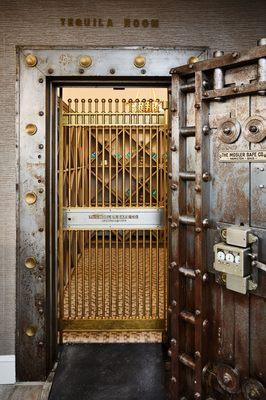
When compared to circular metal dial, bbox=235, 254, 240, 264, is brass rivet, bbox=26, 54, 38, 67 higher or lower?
higher

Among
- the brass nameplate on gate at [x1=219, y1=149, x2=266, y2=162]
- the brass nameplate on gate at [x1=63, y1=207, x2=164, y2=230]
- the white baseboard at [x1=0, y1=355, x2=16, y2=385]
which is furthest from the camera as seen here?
the brass nameplate on gate at [x1=63, y1=207, x2=164, y2=230]

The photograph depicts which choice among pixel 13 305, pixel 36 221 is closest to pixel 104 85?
pixel 36 221

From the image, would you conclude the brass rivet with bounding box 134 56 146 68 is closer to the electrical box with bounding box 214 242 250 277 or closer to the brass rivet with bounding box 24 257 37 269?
the electrical box with bounding box 214 242 250 277

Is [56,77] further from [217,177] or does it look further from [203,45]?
[217,177]

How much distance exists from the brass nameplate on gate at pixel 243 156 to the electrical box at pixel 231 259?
1.43 feet

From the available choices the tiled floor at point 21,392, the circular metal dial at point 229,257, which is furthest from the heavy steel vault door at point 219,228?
the tiled floor at point 21,392

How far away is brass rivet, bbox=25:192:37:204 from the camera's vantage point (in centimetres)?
228

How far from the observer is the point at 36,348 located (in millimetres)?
→ 2330

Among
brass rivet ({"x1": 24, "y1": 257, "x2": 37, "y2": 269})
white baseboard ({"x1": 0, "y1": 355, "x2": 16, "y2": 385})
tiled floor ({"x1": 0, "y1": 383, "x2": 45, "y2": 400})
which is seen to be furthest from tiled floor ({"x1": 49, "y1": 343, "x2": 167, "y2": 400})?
brass rivet ({"x1": 24, "y1": 257, "x2": 37, "y2": 269})

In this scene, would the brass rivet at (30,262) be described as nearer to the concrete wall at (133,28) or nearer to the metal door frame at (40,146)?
the metal door frame at (40,146)

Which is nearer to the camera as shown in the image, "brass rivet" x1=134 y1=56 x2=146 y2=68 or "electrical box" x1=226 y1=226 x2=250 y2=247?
"electrical box" x1=226 y1=226 x2=250 y2=247

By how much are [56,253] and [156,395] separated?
121 centimetres

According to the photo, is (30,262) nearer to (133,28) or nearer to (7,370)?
(7,370)

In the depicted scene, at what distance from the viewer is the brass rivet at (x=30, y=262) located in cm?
231
